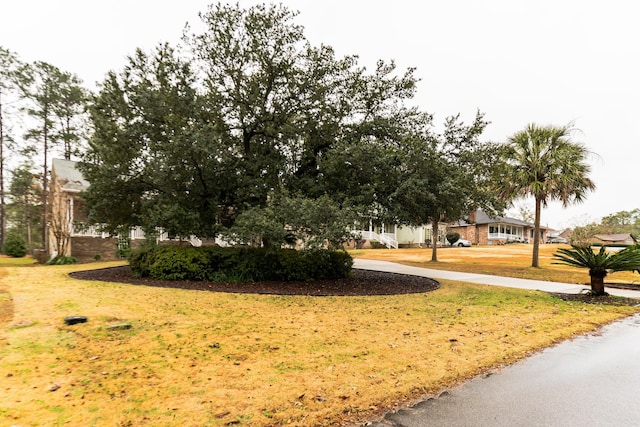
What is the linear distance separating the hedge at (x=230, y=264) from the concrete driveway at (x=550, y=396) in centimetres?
697

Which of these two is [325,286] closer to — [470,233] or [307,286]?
[307,286]

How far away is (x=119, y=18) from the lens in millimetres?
12109

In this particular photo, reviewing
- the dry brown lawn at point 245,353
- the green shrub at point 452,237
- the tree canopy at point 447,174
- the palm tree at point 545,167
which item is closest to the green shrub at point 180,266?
the dry brown lawn at point 245,353

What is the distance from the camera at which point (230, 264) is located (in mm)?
10633

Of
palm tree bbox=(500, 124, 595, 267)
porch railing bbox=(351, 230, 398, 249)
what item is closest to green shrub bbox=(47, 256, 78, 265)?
palm tree bbox=(500, 124, 595, 267)

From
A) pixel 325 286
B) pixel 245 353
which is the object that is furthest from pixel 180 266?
pixel 245 353

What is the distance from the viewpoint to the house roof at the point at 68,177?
1821 cm

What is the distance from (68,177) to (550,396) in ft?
79.9

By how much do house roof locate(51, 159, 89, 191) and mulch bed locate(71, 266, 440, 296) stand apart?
28.3 feet

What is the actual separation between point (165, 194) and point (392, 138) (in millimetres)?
7221

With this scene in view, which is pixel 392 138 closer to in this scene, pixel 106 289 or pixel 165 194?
pixel 165 194

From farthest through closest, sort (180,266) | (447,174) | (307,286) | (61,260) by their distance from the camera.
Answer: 1. (61,260)
2. (180,266)
3. (307,286)
4. (447,174)

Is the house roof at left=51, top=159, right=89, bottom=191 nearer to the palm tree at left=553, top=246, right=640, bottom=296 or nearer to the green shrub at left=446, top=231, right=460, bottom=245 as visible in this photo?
the palm tree at left=553, top=246, right=640, bottom=296

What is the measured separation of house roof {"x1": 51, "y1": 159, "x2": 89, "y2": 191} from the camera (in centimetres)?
1821
